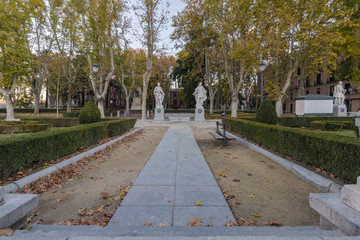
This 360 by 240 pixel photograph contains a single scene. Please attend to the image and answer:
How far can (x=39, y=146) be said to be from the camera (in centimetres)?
467

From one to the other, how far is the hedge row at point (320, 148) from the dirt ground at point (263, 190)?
2.22 ft

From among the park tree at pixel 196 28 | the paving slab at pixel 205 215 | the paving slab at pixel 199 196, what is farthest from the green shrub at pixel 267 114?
the park tree at pixel 196 28

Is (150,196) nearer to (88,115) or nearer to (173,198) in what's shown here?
(173,198)

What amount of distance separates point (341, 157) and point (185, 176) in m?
3.39

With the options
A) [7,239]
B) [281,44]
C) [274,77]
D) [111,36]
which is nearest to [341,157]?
[7,239]

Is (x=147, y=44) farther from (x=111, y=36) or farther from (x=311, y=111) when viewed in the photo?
(x=311, y=111)

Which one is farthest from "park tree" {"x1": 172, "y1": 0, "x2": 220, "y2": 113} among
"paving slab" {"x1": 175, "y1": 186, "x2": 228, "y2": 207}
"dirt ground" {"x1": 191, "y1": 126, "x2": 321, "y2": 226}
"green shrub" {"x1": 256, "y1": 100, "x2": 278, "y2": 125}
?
"paving slab" {"x1": 175, "y1": 186, "x2": 228, "y2": 207}

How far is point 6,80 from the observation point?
1633 centimetres

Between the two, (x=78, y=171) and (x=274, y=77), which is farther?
(x=274, y=77)

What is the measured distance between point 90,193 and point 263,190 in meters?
3.55

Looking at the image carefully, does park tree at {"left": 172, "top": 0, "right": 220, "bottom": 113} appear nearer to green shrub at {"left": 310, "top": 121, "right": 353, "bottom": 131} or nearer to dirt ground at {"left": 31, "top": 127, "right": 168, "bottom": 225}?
green shrub at {"left": 310, "top": 121, "right": 353, "bottom": 131}

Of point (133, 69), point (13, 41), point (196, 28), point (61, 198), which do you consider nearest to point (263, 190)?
point (61, 198)

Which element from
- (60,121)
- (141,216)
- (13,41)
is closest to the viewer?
(141,216)

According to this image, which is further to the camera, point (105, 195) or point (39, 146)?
point (39, 146)
